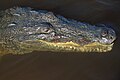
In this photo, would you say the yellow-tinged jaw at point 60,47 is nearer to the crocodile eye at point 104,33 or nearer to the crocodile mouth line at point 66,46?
the crocodile mouth line at point 66,46

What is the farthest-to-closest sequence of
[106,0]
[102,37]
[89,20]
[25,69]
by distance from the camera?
[106,0], [89,20], [25,69], [102,37]

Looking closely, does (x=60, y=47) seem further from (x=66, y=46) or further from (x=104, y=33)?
(x=104, y=33)

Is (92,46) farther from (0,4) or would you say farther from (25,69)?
(0,4)

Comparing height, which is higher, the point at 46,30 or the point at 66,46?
the point at 46,30

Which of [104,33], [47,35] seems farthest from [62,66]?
[104,33]

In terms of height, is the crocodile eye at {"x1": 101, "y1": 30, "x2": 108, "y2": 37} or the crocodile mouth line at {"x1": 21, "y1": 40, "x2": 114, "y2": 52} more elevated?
the crocodile eye at {"x1": 101, "y1": 30, "x2": 108, "y2": 37}

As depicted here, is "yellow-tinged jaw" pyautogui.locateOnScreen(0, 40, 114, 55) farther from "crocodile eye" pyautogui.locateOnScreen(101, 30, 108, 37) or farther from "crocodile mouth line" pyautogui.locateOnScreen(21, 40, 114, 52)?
"crocodile eye" pyautogui.locateOnScreen(101, 30, 108, 37)

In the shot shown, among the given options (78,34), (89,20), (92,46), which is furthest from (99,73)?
(89,20)

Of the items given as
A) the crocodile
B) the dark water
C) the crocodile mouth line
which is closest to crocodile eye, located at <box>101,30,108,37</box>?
the crocodile
